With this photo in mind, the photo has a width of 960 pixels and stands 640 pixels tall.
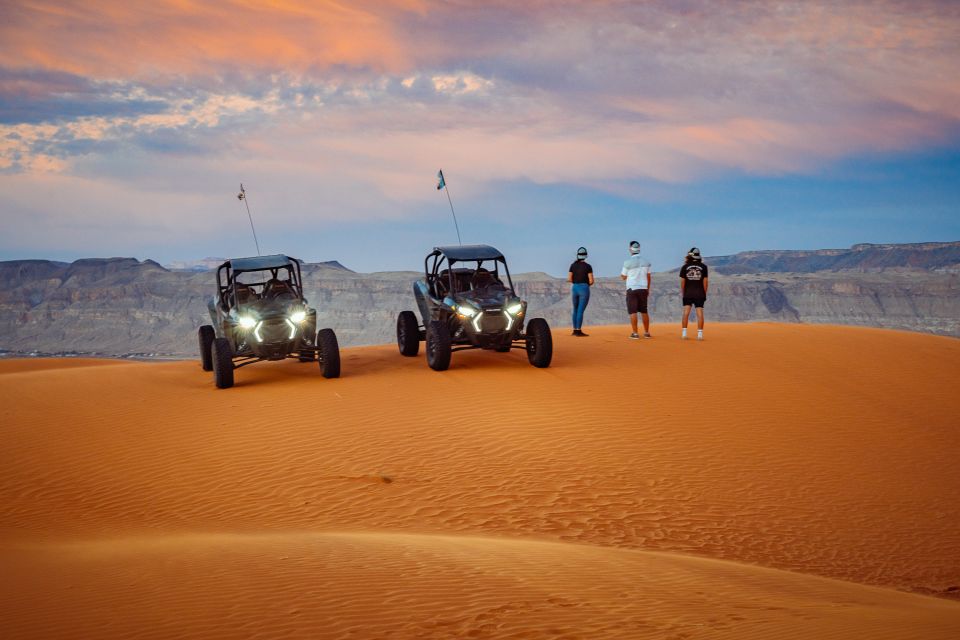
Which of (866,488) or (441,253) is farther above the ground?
(441,253)

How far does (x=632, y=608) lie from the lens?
207 inches

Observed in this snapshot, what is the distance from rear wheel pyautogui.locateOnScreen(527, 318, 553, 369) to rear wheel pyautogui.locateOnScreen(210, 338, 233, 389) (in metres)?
5.52

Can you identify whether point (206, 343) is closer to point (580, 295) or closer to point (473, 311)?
point (473, 311)

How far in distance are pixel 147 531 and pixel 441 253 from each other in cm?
877

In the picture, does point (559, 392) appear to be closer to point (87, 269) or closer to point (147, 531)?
point (147, 531)

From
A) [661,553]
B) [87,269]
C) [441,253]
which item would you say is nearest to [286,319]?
[441,253]

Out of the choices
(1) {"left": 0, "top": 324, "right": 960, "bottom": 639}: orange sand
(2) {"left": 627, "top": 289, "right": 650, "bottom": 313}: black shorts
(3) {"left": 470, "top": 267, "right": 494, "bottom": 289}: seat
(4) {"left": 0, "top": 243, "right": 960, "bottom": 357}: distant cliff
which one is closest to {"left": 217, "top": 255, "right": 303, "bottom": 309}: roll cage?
(1) {"left": 0, "top": 324, "right": 960, "bottom": 639}: orange sand

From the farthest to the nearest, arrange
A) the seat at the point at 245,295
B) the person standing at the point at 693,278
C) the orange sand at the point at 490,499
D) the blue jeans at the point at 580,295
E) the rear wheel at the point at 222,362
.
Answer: the blue jeans at the point at 580,295
the person standing at the point at 693,278
the seat at the point at 245,295
the rear wheel at the point at 222,362
the orange sand at the point at 490,499

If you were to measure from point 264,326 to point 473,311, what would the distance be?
378 centimetres

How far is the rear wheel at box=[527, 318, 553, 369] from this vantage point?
15180mm

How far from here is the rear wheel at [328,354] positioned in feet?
49.6

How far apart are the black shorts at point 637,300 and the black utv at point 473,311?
3977 mm

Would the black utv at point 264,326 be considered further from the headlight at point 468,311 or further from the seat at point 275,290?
the headlight at point 468,311

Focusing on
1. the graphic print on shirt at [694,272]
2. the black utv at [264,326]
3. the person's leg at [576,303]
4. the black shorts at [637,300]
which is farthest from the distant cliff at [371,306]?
the black utv at [264,326]
